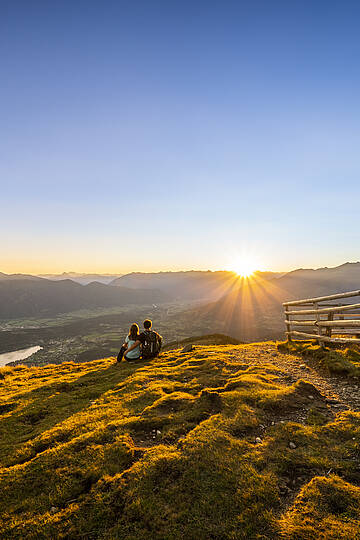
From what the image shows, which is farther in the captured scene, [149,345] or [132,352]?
[149,345]

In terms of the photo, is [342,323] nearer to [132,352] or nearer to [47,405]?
[132,352]

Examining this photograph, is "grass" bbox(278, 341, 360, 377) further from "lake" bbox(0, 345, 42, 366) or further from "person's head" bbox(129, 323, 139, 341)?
"lake" bbox(0, 345, 42, 366)

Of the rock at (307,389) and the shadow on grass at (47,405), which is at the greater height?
the rock at (307,389)

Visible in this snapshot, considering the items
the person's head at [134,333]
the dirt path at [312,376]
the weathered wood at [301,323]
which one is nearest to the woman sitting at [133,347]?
the person's head at [134,333]

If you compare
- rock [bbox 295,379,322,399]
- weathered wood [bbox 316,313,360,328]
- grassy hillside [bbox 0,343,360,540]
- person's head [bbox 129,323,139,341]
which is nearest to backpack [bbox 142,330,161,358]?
person's head [bbox 129,323,139,341]

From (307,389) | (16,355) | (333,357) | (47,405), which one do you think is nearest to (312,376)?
(333,357)

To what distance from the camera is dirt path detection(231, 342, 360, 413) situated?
805 centimetres

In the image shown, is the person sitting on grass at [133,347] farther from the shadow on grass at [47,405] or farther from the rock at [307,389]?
the rock at [307,389]

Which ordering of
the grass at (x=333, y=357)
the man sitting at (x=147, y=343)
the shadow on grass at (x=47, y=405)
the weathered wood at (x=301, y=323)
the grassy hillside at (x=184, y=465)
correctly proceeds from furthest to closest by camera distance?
the man sitting at (x=147, y=343)
the weathered wood at (x=301, y=323)
the grass at (x=333, y=357)
the shadow on grass at (x=47, y=405)
the grassy hillside at (x=184, y=465)

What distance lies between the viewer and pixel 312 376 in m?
10.5

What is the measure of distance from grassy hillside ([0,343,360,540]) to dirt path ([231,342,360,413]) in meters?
0.50

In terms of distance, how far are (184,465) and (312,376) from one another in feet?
24.6

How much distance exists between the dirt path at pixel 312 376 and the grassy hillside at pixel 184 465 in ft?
1.65

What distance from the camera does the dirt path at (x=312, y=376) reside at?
8.05m
